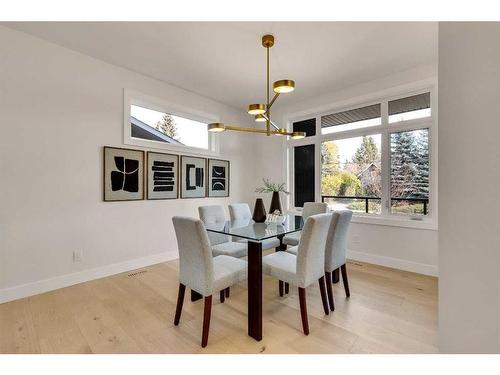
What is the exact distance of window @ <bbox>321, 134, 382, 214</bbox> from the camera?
145 inches

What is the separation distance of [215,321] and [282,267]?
2.47 ft

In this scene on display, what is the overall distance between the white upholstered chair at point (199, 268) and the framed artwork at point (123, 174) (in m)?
1.75

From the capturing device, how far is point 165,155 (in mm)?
3664

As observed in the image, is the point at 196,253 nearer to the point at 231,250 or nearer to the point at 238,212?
the point at 231,250

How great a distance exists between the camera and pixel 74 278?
282 centimetres

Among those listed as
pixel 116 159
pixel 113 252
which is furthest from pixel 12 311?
pixel 116 159

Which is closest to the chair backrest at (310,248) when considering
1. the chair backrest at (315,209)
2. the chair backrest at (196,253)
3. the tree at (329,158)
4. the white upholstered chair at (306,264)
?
the white upholstered chair at (306,264)

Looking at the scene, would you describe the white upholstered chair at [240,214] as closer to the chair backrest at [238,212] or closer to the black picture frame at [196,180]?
the chair backrest at [238,212]

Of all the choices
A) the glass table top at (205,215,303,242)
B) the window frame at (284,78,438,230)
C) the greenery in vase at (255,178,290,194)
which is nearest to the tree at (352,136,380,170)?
the window frame at (284,78,438,230)

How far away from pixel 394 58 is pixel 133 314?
161 inches

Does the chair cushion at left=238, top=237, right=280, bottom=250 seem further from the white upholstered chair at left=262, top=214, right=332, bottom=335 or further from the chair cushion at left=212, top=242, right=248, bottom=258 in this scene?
the white upholstered chair at left=262, top=214, right=332, bottom=335

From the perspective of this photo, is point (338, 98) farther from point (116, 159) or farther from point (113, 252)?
point (113, 252)

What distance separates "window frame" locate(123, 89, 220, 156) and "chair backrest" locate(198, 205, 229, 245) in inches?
54.3

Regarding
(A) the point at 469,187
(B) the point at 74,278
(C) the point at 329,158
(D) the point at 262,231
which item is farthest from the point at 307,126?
(B) the point at 74,278
